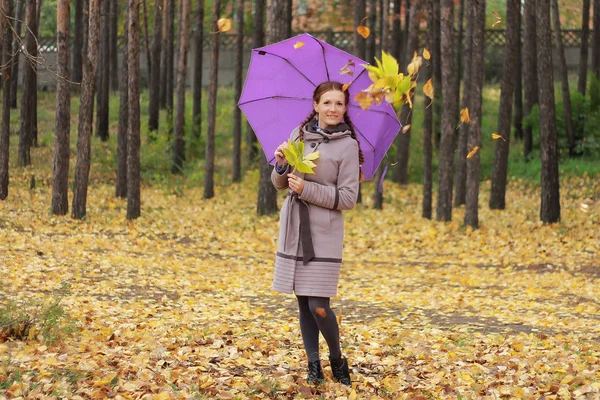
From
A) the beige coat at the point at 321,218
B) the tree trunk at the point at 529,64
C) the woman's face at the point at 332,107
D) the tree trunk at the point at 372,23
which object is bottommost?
the beige coat at the point at 321,218

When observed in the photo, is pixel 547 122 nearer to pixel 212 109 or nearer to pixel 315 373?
pixel 212 109

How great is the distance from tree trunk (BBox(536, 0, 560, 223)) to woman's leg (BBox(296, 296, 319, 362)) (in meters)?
12.0

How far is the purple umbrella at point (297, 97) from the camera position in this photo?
6.32 metres

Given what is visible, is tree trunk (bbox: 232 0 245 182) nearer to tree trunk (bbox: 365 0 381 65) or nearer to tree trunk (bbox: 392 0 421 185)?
tree trunk (bbox: 365 0 381 65)

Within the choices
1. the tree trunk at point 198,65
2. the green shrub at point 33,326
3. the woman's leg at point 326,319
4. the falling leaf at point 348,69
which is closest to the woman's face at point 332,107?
the falling leaf at point 348,69

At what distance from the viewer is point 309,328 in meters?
6.14

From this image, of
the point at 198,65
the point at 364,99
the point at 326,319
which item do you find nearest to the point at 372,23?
the point at 198,65

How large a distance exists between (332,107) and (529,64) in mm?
16301

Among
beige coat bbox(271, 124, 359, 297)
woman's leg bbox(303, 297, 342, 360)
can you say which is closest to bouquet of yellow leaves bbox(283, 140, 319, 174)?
beige coat bbox(271, 124, 359, 297)

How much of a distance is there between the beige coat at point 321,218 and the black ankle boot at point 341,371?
678 millimetres

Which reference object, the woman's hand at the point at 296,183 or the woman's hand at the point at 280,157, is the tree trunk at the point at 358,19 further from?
the woman's hand at the point at 296,183

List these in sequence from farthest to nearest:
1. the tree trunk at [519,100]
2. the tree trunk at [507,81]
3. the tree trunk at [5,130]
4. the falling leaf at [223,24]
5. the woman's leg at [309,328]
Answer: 1. the tree trunk at [519,100]
2. the tree trunk at [507,81]
3. the tree trunk at [5,130]
4. the falling leaf at [223,24]
5. the woman's leg at [309,328]

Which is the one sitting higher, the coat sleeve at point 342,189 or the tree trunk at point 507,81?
the tree trunk at point 507,81

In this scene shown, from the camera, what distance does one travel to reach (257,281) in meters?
12.7
